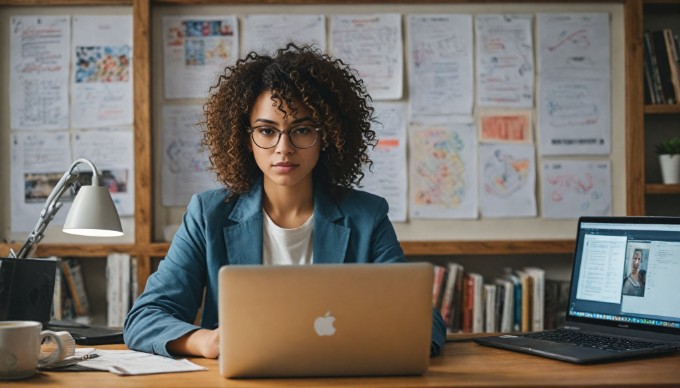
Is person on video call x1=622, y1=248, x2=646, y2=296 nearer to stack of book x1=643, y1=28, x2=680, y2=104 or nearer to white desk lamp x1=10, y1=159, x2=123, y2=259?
white desk lamp x1=10, y1=159, x2=123, y2=259

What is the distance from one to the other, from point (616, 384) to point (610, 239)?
0.62 metres

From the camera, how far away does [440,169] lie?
3.56 metres

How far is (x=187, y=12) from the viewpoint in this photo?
11.7 ft

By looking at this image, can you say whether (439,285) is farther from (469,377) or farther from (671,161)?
(469,377)

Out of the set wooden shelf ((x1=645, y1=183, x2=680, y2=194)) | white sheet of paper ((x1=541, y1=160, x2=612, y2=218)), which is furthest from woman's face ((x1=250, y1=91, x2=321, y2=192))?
wooden shelf ((x1=645, y1=183, x2=680, y2=194))

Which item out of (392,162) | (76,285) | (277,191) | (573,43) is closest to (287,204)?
(277,191)

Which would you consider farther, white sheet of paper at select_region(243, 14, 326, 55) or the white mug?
white sheet of paper at select_region(243, 14, 326, 55)

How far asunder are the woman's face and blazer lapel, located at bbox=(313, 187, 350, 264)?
0.37 feet

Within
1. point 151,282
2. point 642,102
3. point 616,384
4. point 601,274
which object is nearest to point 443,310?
point 642,102

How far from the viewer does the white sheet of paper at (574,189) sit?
11.8 ft

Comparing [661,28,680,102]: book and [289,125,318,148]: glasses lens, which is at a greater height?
[661,28,680,102]: book

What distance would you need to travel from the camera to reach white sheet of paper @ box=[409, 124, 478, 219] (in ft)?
11.7

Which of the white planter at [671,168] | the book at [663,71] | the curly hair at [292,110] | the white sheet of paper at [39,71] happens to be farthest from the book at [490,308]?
the white sheet of paper at [39,71]

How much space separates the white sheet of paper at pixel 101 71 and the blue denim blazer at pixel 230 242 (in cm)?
159
